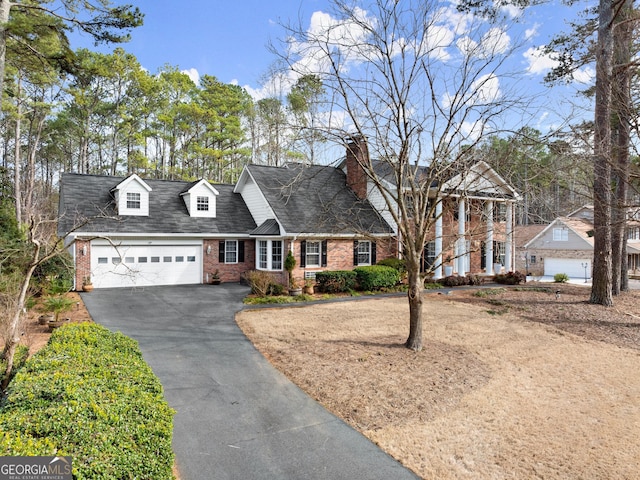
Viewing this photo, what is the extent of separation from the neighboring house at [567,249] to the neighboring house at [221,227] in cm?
1741

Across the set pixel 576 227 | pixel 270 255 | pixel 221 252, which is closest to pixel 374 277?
pixel 270 255

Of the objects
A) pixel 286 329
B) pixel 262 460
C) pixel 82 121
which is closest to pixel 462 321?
pixel 286 329

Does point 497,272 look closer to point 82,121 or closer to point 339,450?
point 339,450

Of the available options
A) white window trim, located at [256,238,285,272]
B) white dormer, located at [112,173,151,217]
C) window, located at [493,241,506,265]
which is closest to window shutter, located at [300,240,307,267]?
white window trim, located at [256,238,285,272]

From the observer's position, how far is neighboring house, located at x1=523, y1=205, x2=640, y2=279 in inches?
1276

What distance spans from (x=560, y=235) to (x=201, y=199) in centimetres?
3193

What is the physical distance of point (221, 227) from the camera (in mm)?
19875

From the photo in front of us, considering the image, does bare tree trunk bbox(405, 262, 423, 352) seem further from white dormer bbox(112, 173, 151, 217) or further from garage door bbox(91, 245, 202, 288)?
white dormer bbox(112, 173, 151, 217)

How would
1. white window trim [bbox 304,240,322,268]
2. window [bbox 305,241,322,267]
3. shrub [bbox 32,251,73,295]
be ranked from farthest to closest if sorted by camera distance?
window [bbox 305,241,322,267] → white window trim [bbox 304,240,322,268] → shrub [bbox 32,251,73,295]

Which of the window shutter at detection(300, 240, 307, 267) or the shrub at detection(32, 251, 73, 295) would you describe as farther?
the window shutter at detection(300, 240, 307, 267)

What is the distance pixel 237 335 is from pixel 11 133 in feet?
110

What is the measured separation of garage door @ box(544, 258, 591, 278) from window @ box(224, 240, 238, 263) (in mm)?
29800

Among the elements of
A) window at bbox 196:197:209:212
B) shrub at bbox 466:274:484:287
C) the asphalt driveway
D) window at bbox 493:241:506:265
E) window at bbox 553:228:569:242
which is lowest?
the asphalt driveway

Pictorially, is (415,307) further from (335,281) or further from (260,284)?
(335,281)
